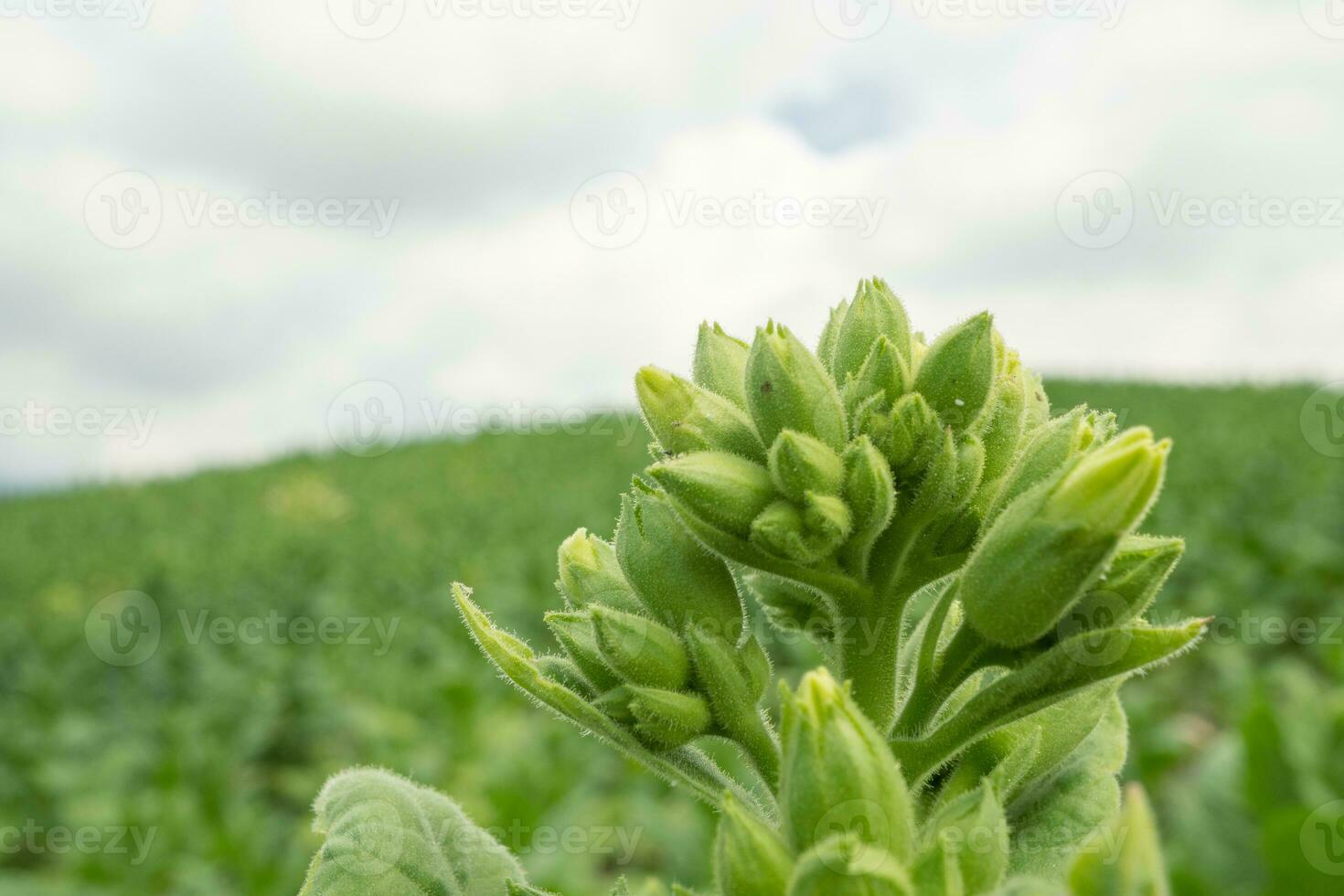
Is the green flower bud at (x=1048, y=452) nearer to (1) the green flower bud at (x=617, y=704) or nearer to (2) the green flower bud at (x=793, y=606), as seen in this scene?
(2) the green flower bud at (x=793, y=606)

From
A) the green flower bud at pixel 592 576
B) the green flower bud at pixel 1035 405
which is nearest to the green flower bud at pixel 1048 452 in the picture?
the green flower bud at pixel 1035 405

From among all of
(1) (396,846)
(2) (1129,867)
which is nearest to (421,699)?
(1) (396,846)

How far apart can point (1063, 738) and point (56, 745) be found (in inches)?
458

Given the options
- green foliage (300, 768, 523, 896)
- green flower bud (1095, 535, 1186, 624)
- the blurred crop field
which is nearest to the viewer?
green flower bud (1095, 535, 1186, 624)

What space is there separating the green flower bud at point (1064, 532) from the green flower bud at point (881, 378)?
0.86ft

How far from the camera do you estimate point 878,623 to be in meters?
1.74

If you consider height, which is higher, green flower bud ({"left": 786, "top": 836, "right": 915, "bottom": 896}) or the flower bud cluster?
the flower bud cluster

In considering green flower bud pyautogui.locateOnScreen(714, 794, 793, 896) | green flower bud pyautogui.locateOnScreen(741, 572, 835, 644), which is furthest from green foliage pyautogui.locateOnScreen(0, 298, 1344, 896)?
green flower bud pyautogui.locateOnScreen(714, 794, 793, 896)

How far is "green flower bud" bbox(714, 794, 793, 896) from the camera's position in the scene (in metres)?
1.30

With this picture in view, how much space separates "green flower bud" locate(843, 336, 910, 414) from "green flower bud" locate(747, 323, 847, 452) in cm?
4

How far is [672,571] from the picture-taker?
5.54ft

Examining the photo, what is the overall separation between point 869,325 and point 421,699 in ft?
35.7

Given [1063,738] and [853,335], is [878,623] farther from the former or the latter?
[853,335]

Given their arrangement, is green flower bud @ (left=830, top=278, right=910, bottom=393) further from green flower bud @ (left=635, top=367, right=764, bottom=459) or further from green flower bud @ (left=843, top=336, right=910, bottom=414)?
green flower bud @ (left=635, top=367, right=764, bottom=459)
